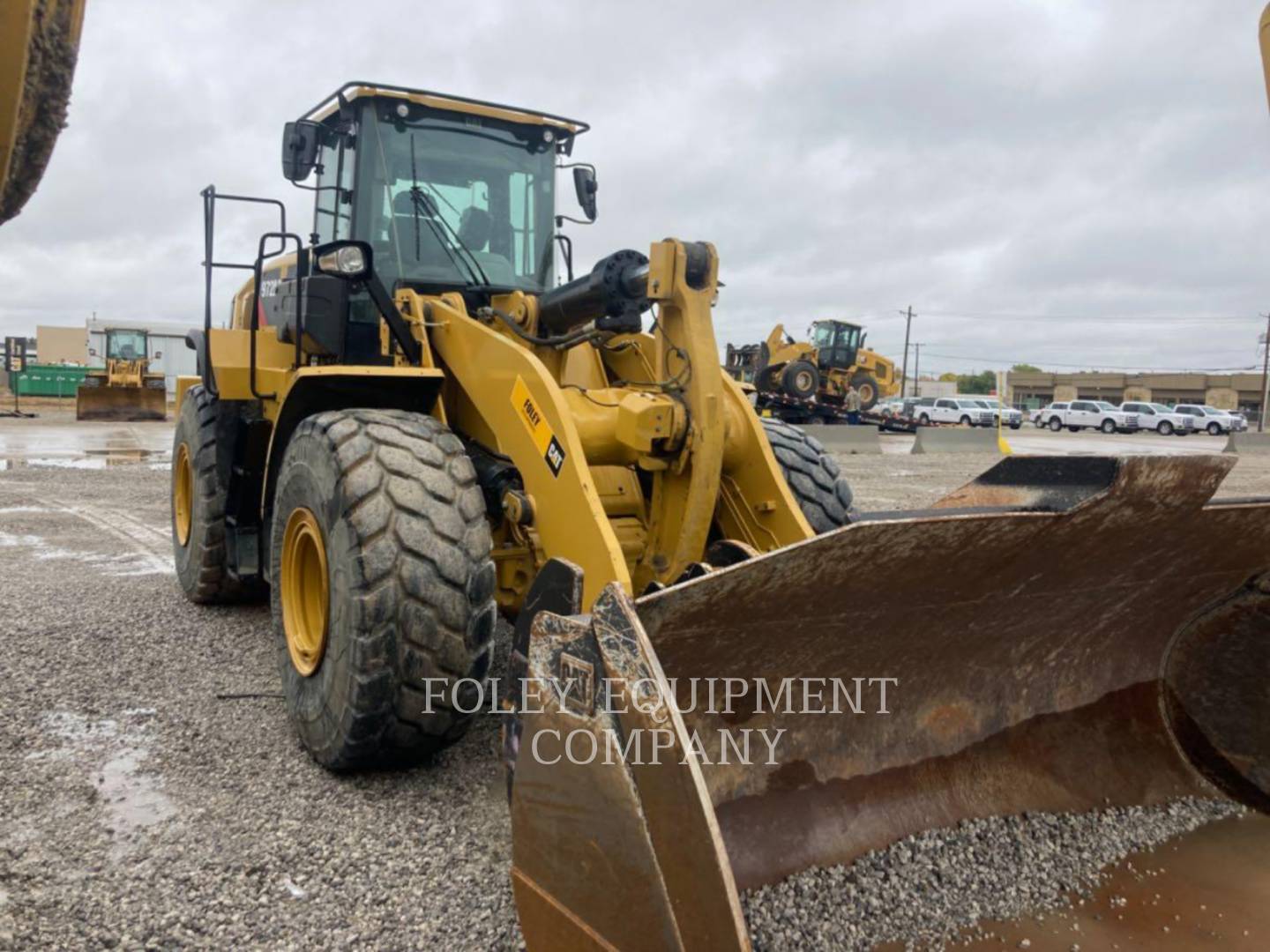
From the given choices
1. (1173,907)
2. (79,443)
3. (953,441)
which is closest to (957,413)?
(953,441)

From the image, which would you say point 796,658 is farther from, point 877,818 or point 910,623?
point 877,818

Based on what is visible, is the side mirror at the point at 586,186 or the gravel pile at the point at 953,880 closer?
the gravel pile at the point at 953,880

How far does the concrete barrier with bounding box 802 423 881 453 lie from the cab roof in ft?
54.9

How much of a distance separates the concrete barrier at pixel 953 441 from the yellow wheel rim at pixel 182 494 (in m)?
17.7

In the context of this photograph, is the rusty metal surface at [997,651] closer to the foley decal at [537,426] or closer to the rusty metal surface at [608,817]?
the rusty metal surface at [608,817]

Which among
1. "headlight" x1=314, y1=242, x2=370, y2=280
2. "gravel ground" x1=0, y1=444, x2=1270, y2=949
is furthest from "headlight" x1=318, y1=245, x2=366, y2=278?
"gravel ground" x1=0, y1=444, x2=1270, y2=949

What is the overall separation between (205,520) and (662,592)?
4142 millimetres

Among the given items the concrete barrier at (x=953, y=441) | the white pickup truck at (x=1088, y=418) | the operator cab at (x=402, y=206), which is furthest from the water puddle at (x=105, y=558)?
the white pickup truck at (x=1088, y=418)

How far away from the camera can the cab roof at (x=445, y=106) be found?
14.6 ft

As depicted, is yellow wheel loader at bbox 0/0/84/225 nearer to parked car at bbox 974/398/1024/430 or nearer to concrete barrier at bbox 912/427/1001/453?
concrete barrier at bbox 912/427/1001/453

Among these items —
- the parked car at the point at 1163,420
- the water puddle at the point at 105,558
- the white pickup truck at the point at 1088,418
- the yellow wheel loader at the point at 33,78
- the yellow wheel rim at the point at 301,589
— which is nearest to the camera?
the yellow wheel loader at the point at 33,78

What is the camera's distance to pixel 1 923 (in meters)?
2.36

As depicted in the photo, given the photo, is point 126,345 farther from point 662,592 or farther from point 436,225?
point 662,592

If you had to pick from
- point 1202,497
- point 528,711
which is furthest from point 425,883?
point 1202,497
